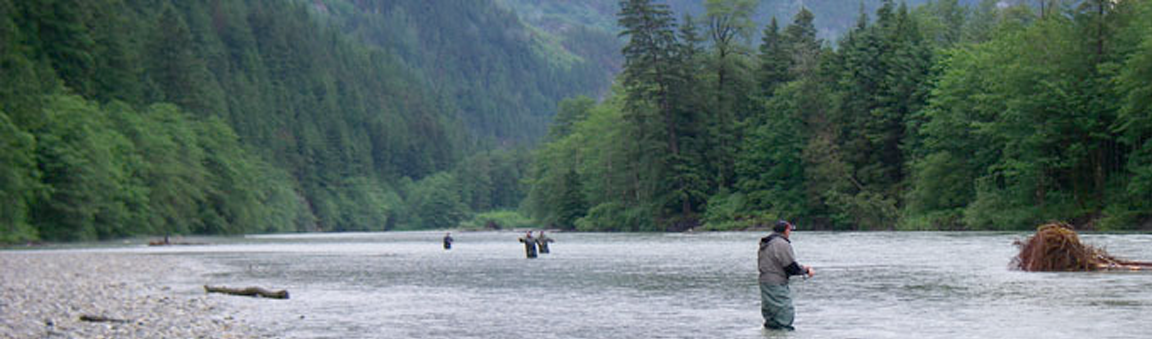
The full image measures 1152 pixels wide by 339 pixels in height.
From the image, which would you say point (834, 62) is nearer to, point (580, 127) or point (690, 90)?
point (690, 90)

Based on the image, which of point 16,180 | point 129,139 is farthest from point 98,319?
point 129,139

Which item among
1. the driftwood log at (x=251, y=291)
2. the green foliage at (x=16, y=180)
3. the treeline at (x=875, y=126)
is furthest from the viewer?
the green foliage at (x=16, y=180)

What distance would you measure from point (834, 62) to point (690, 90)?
12.9 meters

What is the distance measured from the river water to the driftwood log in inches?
17.2

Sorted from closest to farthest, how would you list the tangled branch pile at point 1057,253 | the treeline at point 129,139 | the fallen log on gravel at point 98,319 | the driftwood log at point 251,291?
the fallen log on gravel at point 98,319 → the driftwood log at point 251,291 → the tangled branch pile at point 1057,253 → the treeline at point 129,139

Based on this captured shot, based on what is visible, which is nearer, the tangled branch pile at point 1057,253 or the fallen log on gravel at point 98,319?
the fallen log on gravel at point 98,319

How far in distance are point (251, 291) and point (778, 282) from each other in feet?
43.4

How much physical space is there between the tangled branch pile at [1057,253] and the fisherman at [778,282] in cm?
1465

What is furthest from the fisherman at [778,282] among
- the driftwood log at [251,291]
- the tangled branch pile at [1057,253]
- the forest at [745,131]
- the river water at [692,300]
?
the forest at [745,131]

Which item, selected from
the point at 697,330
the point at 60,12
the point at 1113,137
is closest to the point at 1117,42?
the point at 1113,137

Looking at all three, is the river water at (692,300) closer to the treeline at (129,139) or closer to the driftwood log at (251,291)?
the driftwood log at (251,291)

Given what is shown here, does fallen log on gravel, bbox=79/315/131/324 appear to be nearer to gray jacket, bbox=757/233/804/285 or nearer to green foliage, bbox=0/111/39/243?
gray jacket, bbox=757/233/804/285

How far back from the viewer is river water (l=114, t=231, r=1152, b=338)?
19.2 meters

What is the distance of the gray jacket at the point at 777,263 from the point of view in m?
19.1
